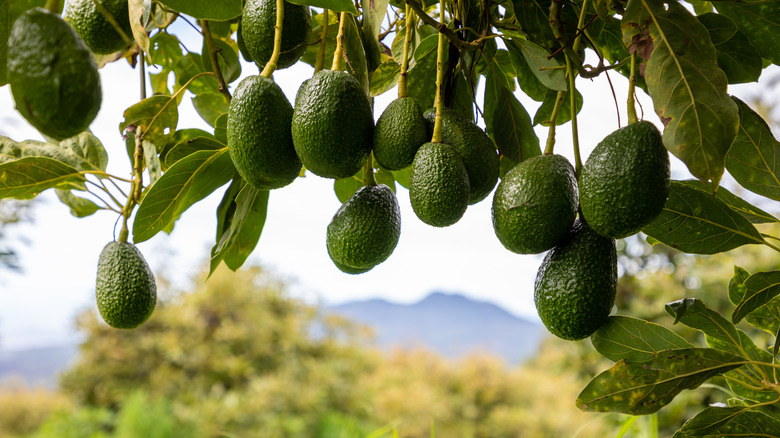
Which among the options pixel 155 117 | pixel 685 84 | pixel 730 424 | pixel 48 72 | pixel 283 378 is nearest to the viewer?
pixel 48 72

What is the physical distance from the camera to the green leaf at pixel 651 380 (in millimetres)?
595

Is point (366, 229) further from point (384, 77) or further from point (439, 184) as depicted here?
point (384, 77)

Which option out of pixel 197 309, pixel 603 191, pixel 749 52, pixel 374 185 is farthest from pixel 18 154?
pixel 197 309

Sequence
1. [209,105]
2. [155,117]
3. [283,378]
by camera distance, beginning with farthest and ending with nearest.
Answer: [283,378]
[209,105]
[155,117]

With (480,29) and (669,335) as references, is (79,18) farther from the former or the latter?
(669,335)

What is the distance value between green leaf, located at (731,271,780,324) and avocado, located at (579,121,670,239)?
0.22 meters

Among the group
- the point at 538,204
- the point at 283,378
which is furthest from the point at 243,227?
the point at 283,378

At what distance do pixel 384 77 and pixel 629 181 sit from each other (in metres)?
0.36

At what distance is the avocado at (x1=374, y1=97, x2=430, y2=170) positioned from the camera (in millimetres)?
554

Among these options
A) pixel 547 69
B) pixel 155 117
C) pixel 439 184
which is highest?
pixel 155 117

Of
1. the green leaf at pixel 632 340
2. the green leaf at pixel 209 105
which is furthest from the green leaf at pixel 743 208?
the green leaf at pixel 209 105

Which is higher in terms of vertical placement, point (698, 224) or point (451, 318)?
point (451, 318)

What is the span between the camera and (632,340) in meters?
0.57

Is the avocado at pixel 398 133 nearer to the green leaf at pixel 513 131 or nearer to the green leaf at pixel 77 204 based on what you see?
the green leaf at pixel 513 131
